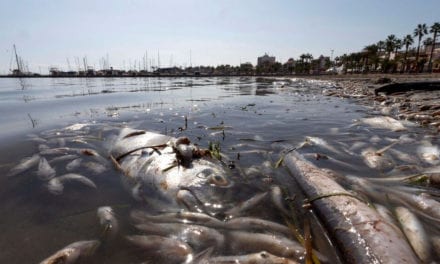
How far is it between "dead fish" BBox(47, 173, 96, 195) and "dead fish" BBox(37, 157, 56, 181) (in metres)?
0.27

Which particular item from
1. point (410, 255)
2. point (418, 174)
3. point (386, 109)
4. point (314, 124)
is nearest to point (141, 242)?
point (410, 255)

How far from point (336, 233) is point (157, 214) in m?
2.41

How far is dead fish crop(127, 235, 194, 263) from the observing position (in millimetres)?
2887

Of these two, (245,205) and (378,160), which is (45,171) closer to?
(245,205)

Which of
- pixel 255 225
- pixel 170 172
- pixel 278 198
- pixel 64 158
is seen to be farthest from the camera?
pixel 64 158

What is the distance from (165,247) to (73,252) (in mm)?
1037

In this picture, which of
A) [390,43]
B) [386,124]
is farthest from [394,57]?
[386,124]

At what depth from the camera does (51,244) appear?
3.14m

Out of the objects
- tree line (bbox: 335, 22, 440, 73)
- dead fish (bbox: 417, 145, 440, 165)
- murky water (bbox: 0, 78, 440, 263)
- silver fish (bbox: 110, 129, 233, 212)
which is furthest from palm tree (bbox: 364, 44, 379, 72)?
silver fish (bbox: 110, 129, 233, 212)

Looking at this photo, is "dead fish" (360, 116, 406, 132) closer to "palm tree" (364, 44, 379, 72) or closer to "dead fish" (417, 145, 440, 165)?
"dead fish" (417, 145, 440, 165)

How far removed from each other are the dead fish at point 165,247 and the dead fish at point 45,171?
296 cm

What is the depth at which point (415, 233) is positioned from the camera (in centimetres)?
311

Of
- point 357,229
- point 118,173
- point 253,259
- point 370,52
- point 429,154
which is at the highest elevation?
point 370,52

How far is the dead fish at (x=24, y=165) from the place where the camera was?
5288 mm
